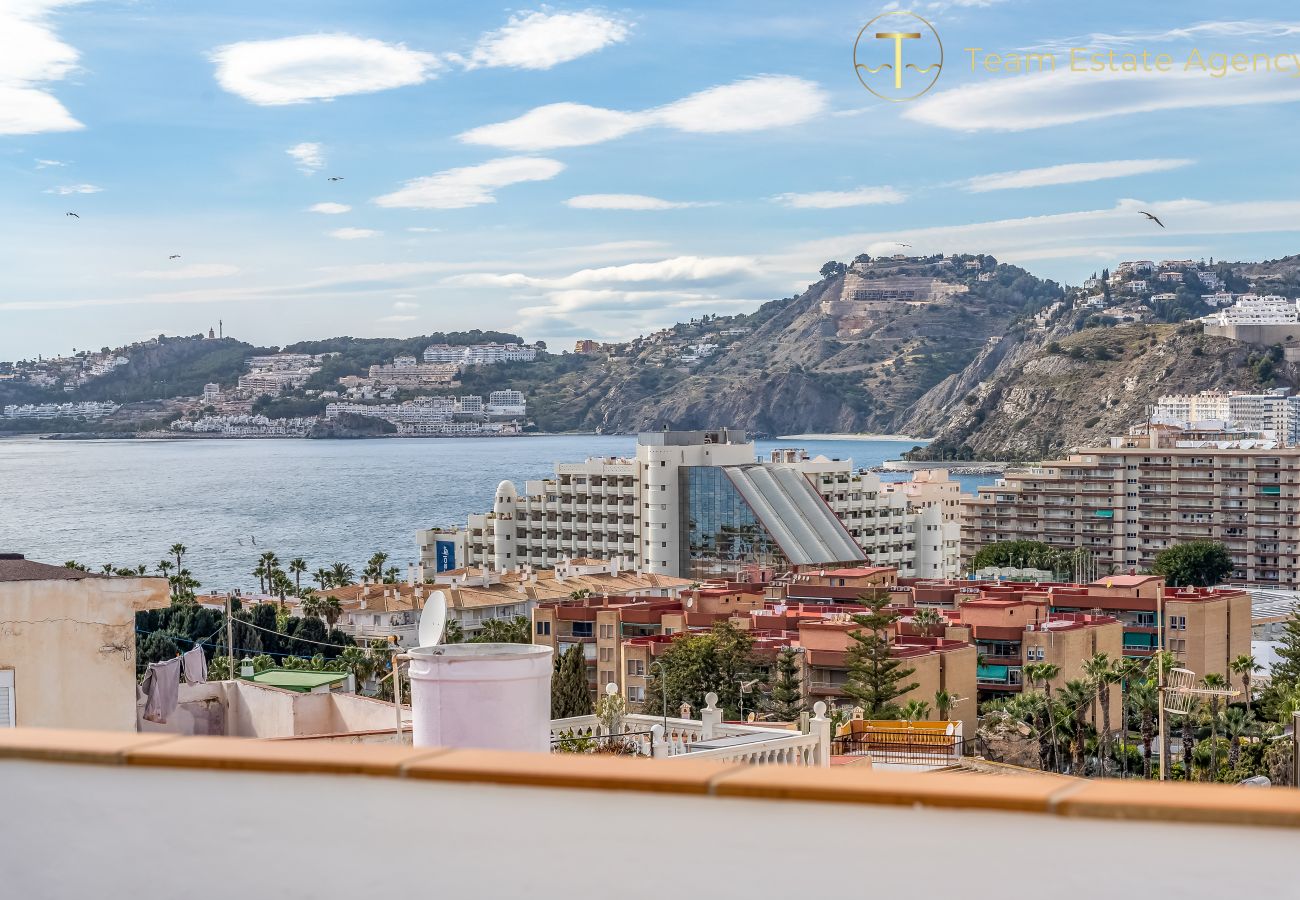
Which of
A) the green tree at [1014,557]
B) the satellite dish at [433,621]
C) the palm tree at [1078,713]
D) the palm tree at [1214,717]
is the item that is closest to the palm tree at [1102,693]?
the palm tree at [1078,713]

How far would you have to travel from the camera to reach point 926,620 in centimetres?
Answer: 4422

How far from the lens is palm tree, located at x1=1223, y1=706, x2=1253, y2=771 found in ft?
113

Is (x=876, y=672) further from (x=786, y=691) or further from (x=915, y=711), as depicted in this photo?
(x=786, y=691)

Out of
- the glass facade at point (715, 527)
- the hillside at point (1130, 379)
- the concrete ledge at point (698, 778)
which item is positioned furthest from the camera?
the hillside at point (1130, 379)

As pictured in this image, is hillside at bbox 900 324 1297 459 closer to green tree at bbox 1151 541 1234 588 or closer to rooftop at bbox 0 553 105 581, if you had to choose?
green tree at bbox 1151 541 1234 588

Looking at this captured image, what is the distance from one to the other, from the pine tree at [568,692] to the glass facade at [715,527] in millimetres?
39545

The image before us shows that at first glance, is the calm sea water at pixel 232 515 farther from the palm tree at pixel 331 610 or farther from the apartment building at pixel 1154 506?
the apartment building at pixel 1154 506

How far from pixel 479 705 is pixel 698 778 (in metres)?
2.73

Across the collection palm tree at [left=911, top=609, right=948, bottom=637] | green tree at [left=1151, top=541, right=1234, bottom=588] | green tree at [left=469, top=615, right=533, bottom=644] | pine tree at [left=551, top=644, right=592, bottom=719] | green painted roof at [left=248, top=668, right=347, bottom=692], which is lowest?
green tree at [left=1151, top=541, right=1234, bottom=588]

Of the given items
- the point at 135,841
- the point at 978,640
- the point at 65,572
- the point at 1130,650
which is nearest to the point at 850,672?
the point at 978,640

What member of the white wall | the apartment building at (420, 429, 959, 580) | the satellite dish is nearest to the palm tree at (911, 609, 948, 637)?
the apartment building at (420, 429, 959, 580)

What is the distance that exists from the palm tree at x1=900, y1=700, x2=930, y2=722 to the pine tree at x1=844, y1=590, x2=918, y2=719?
0.23m

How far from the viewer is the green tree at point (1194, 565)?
87500 mm

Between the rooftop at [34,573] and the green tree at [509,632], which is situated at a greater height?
the rooftop at [34,573]
